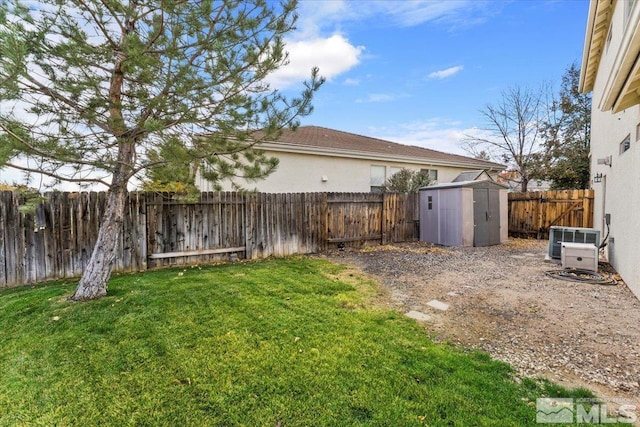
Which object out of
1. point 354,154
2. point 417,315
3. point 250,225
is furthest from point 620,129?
point 250,225

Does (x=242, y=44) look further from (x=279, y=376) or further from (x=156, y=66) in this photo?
(x=279, y=376)

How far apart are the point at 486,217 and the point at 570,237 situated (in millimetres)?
2790

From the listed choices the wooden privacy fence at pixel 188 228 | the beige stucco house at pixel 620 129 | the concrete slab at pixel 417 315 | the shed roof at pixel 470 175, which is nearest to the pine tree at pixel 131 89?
the wooden privacy fence at pixel 188 228

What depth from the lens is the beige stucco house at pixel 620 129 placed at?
3.71 metres

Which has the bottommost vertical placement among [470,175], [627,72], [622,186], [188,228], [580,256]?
[580,256]

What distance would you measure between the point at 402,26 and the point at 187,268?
9439 millimetres

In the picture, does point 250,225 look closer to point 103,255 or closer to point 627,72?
point 103,255

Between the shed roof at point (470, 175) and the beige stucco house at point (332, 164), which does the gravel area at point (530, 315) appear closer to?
the beige stucco house at point (332, 164)

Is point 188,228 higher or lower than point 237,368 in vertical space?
higher

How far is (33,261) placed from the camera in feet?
17.3

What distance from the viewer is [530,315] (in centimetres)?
384

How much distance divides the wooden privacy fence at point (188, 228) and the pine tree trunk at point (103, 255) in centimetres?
183

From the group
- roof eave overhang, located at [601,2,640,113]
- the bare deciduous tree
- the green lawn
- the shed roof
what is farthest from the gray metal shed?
the bare deciduous tree

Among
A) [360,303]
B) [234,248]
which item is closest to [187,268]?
[234,248]
